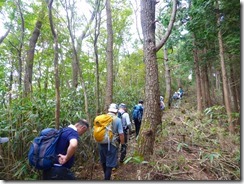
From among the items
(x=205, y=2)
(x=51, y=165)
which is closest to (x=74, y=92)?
(x=51, y=165)

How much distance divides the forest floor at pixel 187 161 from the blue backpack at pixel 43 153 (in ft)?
4.27

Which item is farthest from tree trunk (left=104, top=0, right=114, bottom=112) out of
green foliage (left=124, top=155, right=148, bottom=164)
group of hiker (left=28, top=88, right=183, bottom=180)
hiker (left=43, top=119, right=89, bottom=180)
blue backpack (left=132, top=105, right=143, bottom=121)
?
hiker (left=43, top=119, right=89, bottom=180)

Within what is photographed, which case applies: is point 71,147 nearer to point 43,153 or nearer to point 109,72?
point 43,153

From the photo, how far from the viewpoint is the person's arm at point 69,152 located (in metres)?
2.36

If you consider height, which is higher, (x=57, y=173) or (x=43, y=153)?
(x=43, y=153)

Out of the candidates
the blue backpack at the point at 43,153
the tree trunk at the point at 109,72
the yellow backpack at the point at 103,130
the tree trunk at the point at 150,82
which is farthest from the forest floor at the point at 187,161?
the tree trunk at the point at 109,72

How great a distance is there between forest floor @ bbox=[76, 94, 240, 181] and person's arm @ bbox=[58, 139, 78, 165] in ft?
3.87

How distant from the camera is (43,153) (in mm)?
2369

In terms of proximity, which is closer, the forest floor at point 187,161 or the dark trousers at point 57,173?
the dark trousers at point 57,173

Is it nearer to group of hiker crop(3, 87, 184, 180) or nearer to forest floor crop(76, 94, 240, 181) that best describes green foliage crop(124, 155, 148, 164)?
forest floor crop(76, 94, 240, 181)

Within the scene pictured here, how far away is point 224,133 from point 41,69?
23.5 ft

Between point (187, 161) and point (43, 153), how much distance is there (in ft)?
6.79

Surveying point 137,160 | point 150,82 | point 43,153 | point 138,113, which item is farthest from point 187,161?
point 138,113

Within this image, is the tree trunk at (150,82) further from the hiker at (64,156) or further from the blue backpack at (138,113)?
the blue backpack at (138,113)
